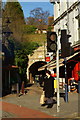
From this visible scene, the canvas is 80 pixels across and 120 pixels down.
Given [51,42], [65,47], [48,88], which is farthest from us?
[48,88]

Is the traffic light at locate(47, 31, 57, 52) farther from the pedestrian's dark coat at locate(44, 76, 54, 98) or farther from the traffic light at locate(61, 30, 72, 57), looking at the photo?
the pedestrian's dark coat at locate(44, 76, 54, 98)

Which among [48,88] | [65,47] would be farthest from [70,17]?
[65,47]

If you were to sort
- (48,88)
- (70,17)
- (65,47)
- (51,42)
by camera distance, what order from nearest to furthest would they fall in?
(65,47)
(51,42)
(48,88)
(70,17)

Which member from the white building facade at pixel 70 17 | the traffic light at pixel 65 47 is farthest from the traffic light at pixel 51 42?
the white building facade at pixel 70 17

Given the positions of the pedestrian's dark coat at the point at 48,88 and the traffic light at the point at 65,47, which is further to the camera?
the pedestrian's dark coat at the point at 48,88

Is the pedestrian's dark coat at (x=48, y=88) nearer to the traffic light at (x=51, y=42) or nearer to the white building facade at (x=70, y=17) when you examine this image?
the traffic light at (x=51, y=42)

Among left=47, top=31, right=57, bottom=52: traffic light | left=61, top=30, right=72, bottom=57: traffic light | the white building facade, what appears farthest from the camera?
A: the white building facade

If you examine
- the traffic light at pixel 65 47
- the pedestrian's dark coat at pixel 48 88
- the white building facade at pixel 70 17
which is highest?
the white building facade at pixel 70 17

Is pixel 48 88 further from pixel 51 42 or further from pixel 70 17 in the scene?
pixel 70 17

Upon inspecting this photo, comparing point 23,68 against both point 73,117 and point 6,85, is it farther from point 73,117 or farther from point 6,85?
point 73,117

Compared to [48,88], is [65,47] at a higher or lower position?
higher

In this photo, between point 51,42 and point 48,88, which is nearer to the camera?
point 51,42

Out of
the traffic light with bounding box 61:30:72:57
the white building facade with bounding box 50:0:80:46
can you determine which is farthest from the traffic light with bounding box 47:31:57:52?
the white building facade with bounding box 50:0:80:46

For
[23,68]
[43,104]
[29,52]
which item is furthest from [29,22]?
[43,104]
